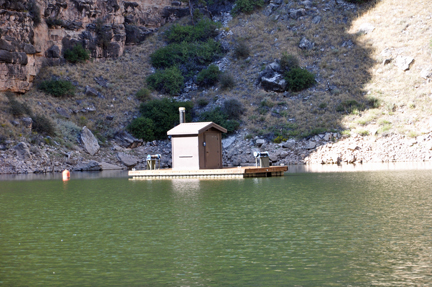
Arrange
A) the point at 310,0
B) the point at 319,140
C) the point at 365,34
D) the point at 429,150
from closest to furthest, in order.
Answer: the point at 429,150 → the point at 319,140 → the point at 365,34 → the point at 310,0

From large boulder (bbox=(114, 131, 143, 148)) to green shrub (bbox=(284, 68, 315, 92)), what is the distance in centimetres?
1460

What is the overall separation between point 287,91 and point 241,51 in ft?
24.3

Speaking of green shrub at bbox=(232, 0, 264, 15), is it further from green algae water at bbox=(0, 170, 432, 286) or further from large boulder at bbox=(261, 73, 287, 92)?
green algae water at bbox=(0, 170, 432, 286)

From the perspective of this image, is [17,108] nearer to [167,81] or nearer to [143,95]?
[143,95]

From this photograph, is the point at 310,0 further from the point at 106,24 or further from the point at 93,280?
the point at 93,280

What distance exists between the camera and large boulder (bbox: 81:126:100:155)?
37562 mm

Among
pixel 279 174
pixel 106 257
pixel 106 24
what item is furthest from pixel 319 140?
pixel 106 257

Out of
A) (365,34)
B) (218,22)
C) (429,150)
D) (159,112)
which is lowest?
(429,150)

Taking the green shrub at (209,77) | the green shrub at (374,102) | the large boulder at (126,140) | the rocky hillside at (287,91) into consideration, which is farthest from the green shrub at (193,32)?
the green shrub at (374,102)

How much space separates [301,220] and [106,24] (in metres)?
42.6

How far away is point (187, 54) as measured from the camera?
4981 cm

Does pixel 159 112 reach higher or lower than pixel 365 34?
lower

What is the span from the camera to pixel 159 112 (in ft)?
138

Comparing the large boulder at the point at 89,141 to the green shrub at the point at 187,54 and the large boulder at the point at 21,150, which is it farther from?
the green shrub at the point at 187,54
